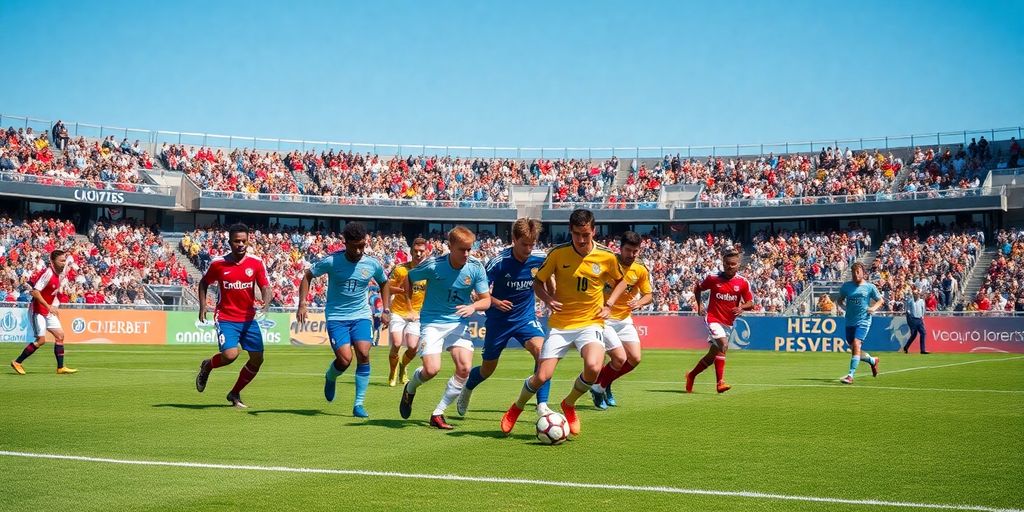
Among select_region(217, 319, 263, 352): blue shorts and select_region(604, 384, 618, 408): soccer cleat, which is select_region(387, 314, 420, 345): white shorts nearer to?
select_region(217, 319, 263, 352): blue shorts

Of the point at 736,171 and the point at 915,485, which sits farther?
the point at 736,171

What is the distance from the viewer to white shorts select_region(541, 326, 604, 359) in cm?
990

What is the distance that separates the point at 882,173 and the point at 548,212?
18466 mm

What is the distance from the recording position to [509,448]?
9.15 meters

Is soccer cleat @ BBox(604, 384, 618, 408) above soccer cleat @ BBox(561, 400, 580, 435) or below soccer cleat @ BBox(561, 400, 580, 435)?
below

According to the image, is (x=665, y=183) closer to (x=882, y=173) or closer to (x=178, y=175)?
(x=882, y=173)

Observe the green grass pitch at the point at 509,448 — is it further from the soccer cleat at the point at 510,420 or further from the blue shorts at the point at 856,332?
the blue shorts at the point at 856,332

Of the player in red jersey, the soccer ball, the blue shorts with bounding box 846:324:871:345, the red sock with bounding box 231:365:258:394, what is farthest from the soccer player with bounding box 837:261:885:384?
the red sock with bounding box 231:365:258:394

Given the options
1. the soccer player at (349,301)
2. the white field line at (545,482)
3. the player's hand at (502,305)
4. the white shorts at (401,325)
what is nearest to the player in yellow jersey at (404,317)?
the white shorts at (401,325)

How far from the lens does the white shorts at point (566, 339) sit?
32.5 feet

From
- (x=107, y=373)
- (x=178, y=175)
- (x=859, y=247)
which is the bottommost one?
(x=107, y=373)

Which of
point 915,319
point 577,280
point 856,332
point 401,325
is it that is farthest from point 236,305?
point 915,319

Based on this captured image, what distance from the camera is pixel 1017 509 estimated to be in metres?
6.31

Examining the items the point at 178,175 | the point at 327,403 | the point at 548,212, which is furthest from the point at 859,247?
the point at 327,403
